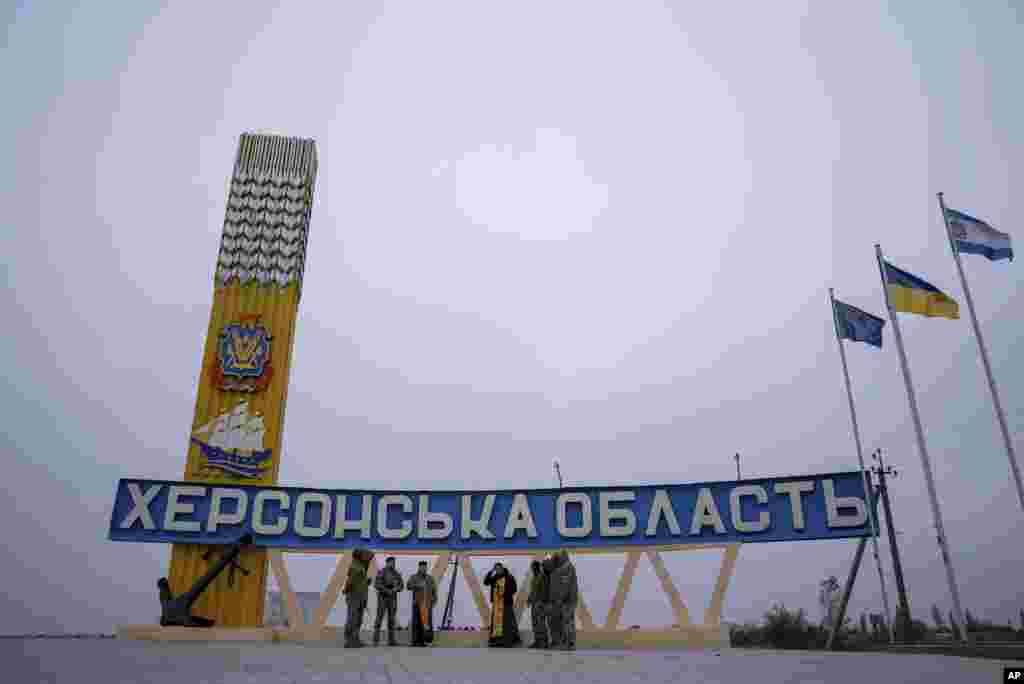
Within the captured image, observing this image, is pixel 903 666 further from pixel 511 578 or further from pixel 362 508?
pixel 362 508

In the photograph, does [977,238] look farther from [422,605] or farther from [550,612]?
[422,605]

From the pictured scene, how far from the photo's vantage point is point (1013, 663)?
373 inches

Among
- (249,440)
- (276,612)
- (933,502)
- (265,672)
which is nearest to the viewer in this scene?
(265,672)

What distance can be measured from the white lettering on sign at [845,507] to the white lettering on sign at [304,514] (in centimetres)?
1220

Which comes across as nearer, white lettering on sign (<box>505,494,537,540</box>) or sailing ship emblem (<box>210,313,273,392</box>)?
white lettering on sign (<box>505,494,537,540</box>)

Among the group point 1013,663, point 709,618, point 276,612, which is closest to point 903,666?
point 1013,663

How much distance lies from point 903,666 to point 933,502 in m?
6.96

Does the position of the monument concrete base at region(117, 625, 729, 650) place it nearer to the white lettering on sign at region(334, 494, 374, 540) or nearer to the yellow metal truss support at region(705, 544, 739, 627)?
the yellow metal truss support at region(705, 544, 739, 627)

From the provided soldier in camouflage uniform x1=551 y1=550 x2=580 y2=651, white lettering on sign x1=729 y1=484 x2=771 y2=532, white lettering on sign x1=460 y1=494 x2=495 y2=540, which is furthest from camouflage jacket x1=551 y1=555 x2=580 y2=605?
white lettering on sign x1=729 y1=484 x2=771 y2=532

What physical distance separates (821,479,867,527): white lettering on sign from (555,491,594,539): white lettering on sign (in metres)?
5.48

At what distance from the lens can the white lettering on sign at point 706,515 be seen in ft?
55.3

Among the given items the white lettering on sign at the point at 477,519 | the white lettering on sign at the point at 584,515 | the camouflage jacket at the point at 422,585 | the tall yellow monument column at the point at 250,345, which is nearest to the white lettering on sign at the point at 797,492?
the white lettering on sign at the point at 584,515

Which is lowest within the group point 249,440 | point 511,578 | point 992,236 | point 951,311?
point 511,578

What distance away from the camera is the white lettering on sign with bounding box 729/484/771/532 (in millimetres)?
16578
